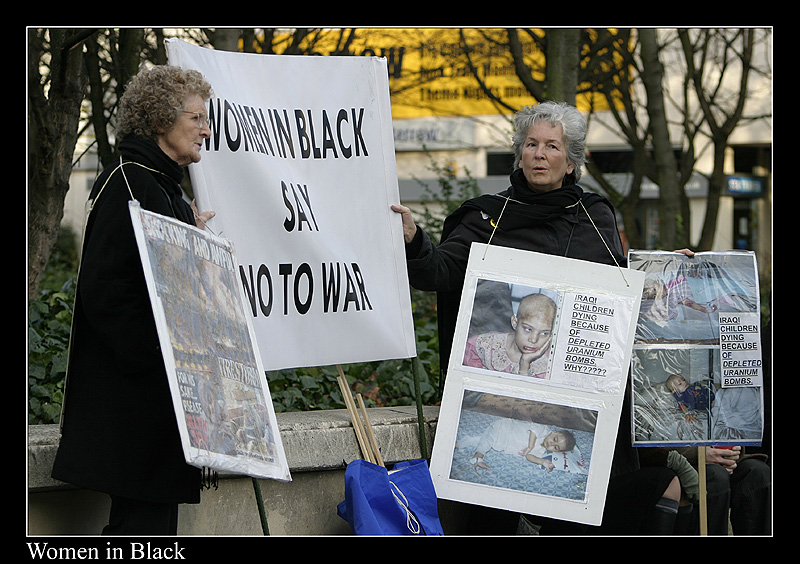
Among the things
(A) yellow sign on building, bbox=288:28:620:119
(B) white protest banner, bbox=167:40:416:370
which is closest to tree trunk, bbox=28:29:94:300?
(B) white protest banner, bbox=167:40:416:370

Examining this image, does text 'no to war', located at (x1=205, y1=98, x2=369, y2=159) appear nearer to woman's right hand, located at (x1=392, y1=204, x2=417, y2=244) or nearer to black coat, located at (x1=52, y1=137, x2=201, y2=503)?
woman's right hand, located at (x1=392, y1=204, x2=417, y2=244)

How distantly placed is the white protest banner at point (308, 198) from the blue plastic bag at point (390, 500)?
0.44 metres

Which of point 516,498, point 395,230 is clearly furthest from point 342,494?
point 395,230

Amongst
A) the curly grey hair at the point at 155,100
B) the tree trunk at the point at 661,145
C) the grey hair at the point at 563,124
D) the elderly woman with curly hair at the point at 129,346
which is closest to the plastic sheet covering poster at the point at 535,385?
the grey hair at the point at 563,124

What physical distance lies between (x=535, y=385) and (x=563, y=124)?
1.00 meters

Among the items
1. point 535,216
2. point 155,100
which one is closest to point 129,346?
point 155,100

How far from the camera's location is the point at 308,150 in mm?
3672

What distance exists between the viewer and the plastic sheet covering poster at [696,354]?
150 inches

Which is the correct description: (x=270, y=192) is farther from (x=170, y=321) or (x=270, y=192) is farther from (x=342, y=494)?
(x=342, y=494)

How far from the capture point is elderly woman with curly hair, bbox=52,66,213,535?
2.87 metres

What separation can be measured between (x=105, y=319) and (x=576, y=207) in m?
1.89

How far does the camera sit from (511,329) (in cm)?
365

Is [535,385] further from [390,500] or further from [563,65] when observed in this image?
[563,65]

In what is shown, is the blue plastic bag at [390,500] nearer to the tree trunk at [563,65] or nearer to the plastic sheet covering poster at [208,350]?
the plastic sheet covering poster at [208,350]
